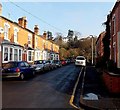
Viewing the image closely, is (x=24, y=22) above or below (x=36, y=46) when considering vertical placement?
above

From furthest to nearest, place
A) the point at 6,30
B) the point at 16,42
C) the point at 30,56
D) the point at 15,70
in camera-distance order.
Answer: the point at 30,56 → the point at 16,42 → the point at 6,30 → the point at 15,70

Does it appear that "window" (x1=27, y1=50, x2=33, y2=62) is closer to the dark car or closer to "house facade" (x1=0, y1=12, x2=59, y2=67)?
"house facade" (x1=0, y1=12, x2=59, y2=67)

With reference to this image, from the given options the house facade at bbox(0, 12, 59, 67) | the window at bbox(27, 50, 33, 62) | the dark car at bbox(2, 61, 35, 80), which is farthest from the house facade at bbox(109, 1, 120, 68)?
the window at bbox(27, 50, 33, 62)

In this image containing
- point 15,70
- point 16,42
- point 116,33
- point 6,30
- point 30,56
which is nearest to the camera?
point 116,33

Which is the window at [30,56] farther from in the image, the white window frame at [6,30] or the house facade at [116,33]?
the house facade at [116,33]

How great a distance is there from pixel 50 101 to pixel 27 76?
13.2m

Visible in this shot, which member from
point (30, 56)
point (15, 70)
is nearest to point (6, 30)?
point (15, 70)

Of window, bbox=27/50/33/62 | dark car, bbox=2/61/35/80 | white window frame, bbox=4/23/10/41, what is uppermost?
white window frame, bbox=4/23/10/41

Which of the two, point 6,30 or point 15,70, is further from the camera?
point 6,30

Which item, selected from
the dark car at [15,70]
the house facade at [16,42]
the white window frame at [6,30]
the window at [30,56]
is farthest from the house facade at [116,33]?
the window at [30,56]

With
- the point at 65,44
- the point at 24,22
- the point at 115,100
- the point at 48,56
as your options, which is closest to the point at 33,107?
the point at 115,100

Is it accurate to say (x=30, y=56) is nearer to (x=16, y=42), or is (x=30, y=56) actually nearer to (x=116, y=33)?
(x=16, y=42)

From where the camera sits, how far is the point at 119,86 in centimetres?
1481

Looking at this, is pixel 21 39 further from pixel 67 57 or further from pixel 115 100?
pixel 67 57
